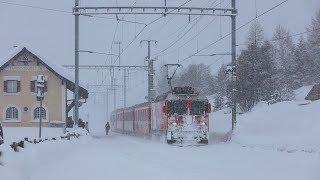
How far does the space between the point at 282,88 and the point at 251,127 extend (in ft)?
128

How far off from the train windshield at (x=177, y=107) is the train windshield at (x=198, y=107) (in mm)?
407

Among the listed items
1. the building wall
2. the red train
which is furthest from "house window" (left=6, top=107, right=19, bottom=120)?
the red train

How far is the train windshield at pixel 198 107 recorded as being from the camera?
100 ft

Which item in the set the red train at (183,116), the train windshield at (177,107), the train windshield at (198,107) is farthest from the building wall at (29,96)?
the train windshield at (198,107)

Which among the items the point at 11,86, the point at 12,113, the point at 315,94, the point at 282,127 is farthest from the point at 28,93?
the point at 315,94

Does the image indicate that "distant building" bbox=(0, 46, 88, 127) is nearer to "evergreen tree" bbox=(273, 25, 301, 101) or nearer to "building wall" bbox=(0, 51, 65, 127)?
"building wall" bbox=(0, 51, 65, 127)

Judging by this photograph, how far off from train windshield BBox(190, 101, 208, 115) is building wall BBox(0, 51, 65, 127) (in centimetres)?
1988

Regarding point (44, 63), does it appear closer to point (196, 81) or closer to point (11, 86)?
point (11, 86)

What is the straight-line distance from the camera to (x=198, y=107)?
30797 millimetres

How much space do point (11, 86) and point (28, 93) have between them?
1438 mm

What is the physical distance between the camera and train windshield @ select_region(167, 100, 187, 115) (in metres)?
30.6

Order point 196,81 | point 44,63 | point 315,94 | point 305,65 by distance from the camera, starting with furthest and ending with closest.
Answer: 1. point 196,81
2. point 305,65
3. point 315,94
4. point 44,63

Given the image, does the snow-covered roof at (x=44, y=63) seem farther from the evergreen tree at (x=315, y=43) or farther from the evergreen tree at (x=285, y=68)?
the evergreen tree at (x=315, y=43)

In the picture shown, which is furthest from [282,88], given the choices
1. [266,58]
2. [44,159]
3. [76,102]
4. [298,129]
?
[44,159]
